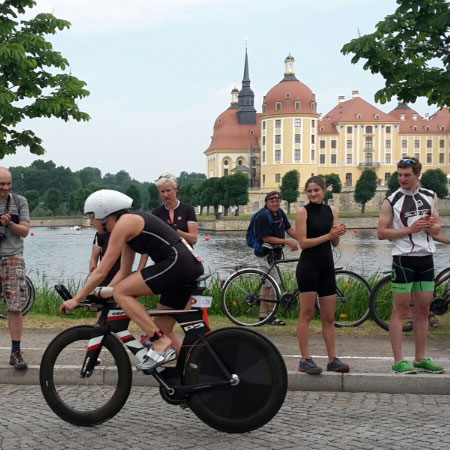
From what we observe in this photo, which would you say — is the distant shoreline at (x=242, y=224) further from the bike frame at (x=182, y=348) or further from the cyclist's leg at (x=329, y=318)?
the bike frame at (x=182, y=348)

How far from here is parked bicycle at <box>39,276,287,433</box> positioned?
214 inches

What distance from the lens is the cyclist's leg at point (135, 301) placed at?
551 centimetres

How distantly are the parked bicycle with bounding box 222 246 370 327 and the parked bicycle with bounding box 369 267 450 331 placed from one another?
336 mm

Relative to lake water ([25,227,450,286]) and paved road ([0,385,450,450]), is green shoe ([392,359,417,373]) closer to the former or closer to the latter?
paved road ([0,385,450,450])

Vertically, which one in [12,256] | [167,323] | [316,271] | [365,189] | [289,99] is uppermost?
[289,99]

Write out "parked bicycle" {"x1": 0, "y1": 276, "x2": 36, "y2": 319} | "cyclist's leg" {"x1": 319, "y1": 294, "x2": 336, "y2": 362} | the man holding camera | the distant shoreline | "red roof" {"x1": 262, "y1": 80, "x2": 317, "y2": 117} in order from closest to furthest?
1. "cyclist's leg" {"x1": 319, "y1": 294, "x2": 336, "y2": 362}
2. the man holding camera
3. "parked bicycle" {"x1": 0, "y1": 276, "x2": 36, "y2": 319}
4. the distant shoreline
5. "red roof" {"x1": 262, "y1": 80, "x2": 317, "y2": 117}

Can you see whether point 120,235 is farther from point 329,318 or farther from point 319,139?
point 319,139

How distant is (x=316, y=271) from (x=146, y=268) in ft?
7.11

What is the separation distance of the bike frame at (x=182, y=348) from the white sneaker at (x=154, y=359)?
5 centimetres

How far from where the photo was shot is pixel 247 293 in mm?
11289

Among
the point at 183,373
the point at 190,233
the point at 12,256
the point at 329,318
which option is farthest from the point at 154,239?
the point at 190,233

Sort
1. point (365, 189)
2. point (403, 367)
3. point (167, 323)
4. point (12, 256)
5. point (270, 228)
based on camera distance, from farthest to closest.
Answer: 1. point (365, 189)
2. point (270, 228)
3. point (12, 256)
4. point (403, 367)
5. point (167, 323)

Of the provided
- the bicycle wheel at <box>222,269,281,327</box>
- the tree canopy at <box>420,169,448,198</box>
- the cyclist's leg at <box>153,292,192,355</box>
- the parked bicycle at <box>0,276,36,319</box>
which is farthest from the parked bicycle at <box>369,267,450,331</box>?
the tree canopy at <box>420,169,448,198</box>

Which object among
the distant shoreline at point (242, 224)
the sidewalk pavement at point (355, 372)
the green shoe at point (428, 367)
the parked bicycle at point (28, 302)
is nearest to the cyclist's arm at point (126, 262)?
the sidewalk pavement at point (355, 372)
